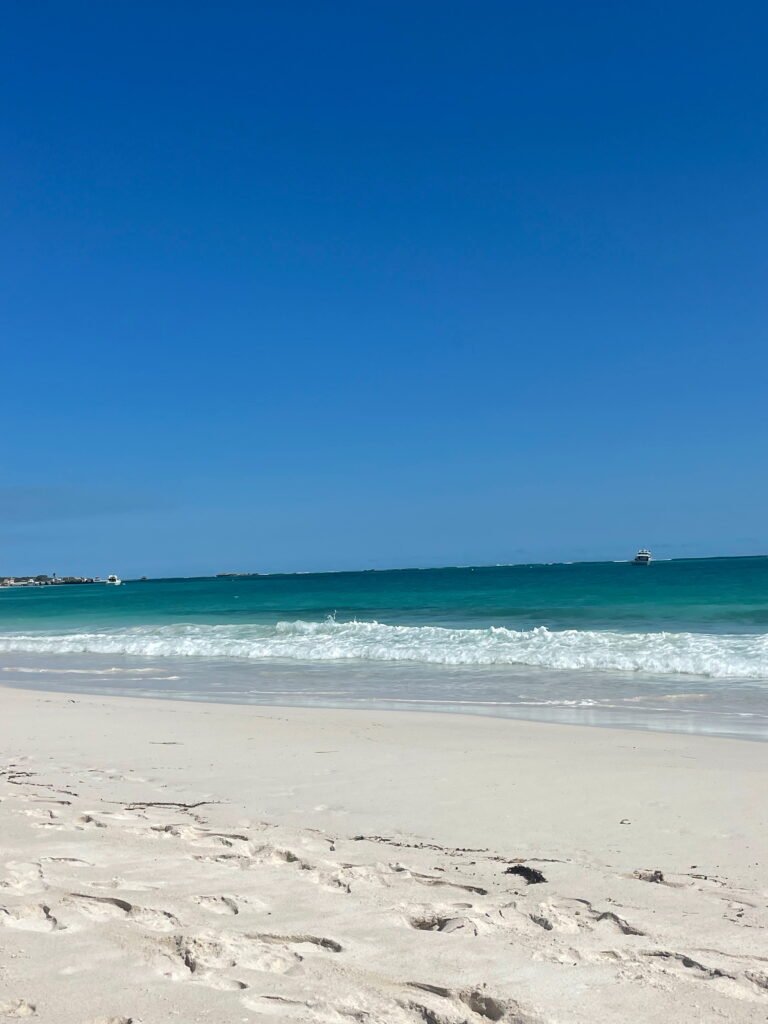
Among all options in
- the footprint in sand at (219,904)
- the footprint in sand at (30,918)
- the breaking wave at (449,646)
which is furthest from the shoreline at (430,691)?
the footprint in sand at (30,918)

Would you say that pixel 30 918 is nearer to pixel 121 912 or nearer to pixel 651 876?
pixel 121 912

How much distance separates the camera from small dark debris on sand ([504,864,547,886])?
4391mm

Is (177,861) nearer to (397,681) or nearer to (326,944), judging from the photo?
(326,944)

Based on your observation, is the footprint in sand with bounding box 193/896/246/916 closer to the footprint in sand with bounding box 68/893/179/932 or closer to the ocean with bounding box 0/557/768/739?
the footprint in sand with bounding box 68/893/179/932

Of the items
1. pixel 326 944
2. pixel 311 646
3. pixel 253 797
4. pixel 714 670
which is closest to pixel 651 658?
pixel 714 670

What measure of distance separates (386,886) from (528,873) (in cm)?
82

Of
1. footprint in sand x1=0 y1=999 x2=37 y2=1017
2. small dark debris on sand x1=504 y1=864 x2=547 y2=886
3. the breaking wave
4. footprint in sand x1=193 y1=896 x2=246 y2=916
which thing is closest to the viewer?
footprint in sand x1=0 y1=999 x2=37 y2=1017

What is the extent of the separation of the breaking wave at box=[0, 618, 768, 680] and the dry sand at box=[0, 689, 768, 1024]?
809cm

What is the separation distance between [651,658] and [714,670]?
1.45 m

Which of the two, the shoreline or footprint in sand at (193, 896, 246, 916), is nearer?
footprint in sand at (193, 896, 246, 916)

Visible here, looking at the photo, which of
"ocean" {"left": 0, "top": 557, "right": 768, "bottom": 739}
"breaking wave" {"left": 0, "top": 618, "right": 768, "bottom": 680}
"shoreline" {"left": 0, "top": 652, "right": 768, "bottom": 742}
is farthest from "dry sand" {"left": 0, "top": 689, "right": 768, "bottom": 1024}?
"breaking wave" {"left": 0, "top": 618, "right": 768, "bottom": 680}

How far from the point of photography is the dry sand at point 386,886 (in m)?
3.00

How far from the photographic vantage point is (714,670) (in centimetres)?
1503

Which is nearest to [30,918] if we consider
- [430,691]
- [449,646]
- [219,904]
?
[219,904]
